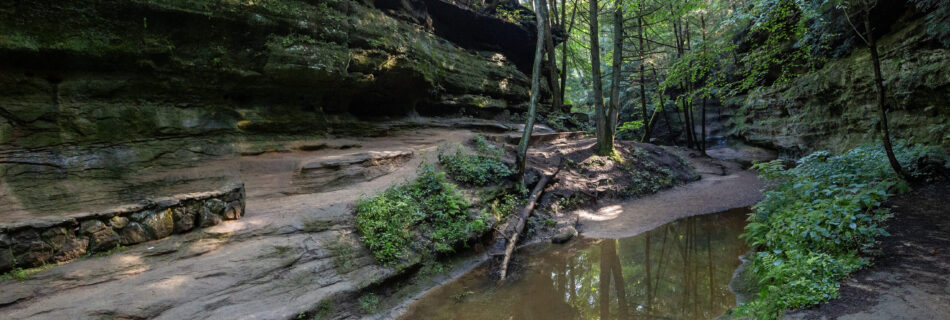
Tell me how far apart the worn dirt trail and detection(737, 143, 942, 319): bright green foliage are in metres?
5.62

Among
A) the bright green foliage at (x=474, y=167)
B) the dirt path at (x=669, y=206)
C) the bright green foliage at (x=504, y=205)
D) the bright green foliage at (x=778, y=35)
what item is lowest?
the dirt path at (x=669, y=206)

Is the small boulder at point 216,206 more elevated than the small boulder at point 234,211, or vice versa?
the small boulder at point 216,206

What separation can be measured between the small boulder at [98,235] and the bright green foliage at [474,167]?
21.8ft

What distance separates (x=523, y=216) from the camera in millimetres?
9477

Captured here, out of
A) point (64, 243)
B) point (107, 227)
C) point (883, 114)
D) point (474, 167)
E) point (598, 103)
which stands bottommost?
point (474, 167)

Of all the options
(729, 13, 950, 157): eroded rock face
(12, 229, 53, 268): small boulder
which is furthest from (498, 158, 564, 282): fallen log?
(729, 13, 950, 157): eroded rock face

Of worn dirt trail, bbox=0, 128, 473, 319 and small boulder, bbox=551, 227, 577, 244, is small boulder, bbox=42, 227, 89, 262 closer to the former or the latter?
worn dirt trail, bbox=0, 128, 473, 319

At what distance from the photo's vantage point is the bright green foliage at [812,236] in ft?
13.6

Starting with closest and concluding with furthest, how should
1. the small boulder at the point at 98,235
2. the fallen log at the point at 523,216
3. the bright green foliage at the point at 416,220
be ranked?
the small boulder at the point at 98,235 → the bright green foliage at the point at 416,220 → the fallen log at the point at 523,216

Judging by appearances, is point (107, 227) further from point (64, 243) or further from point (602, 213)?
point (602, 213)

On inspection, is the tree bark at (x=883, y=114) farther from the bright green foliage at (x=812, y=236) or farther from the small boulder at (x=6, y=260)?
the small boulder at (x=6, y=260)

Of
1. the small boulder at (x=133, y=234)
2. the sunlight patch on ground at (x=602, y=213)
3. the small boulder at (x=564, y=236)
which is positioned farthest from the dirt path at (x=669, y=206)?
the small boulder at (x=133, y=234)

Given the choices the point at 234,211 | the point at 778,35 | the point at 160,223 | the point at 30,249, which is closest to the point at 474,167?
the point at 234,211

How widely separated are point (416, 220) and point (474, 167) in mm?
3056
